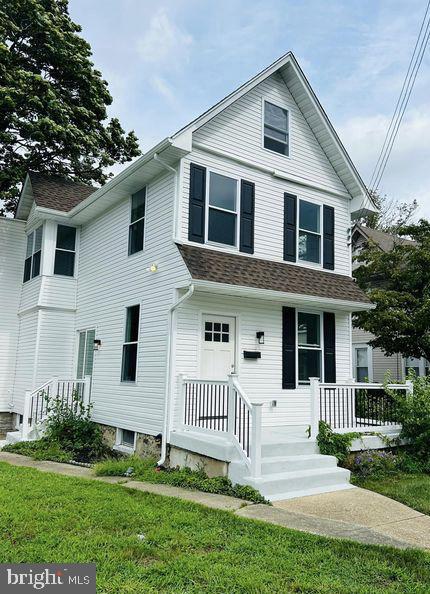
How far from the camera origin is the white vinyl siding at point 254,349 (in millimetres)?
8891

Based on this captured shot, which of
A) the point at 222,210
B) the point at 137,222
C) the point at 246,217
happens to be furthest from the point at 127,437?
the point at 246,217

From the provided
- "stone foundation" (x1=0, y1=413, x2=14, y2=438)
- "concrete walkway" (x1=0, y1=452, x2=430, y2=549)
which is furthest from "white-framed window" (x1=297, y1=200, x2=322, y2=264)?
"stone foundation" (x1=0, y1=413, x2=14, y2=438)

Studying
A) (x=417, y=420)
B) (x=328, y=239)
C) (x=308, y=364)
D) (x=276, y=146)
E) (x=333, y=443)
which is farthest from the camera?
(x=328, y=239)

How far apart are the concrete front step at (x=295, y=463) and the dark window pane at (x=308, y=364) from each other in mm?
2605

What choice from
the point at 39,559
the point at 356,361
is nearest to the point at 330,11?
the point at 39,559

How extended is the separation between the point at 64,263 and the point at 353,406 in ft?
28.2

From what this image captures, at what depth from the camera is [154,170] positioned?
9.71m

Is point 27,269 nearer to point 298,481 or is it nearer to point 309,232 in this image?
point 309,232

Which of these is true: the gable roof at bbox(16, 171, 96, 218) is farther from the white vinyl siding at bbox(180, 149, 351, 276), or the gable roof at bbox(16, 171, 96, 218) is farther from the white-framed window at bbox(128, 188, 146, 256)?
the white vinyl siding at bbox(180, 149, 351, 276)

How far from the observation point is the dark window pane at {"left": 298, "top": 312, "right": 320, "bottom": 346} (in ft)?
34.2

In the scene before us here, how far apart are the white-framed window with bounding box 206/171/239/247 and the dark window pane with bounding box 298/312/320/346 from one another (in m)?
2.29

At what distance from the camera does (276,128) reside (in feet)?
36.0

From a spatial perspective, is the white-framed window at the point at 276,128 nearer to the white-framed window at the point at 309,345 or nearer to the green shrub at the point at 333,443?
the white-framed window at the point at 309,345

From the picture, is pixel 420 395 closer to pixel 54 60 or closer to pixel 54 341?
pixel 54 341
